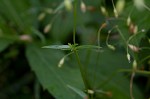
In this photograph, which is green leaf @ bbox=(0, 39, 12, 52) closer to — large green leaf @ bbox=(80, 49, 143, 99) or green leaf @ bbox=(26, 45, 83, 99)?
green leaf @ bbox=(26, 45, 83, 99)

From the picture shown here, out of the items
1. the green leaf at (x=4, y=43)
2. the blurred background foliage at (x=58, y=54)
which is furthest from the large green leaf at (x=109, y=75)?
the green leaf at (x=4, y=43)

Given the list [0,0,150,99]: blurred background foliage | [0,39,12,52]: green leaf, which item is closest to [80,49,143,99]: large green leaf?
[0,0,150,99]: blurred background foliage

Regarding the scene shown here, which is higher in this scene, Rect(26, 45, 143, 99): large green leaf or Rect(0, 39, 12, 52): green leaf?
Rect(0, 39, 12, 52): green leaf

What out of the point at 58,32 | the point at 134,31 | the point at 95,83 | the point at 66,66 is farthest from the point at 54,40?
the point at 134,31

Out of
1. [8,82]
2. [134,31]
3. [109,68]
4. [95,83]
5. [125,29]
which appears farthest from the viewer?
[8,82]

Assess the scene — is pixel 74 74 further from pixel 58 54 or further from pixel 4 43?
pixel 4 43

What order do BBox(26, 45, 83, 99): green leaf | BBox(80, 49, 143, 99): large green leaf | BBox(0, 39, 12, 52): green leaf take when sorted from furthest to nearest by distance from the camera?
1. BBox(0, 39, 12, 52): green leaf
2. BBox(80, 49, 143, 99): large green leaf
3. BBox(26, 45, 83, 99): green leaf

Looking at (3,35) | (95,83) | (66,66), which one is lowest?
(95,83)

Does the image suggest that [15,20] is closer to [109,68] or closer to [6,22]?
[6,22]

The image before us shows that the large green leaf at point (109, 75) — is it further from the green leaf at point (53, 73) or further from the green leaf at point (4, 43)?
the green leaf at point (4, 43)
